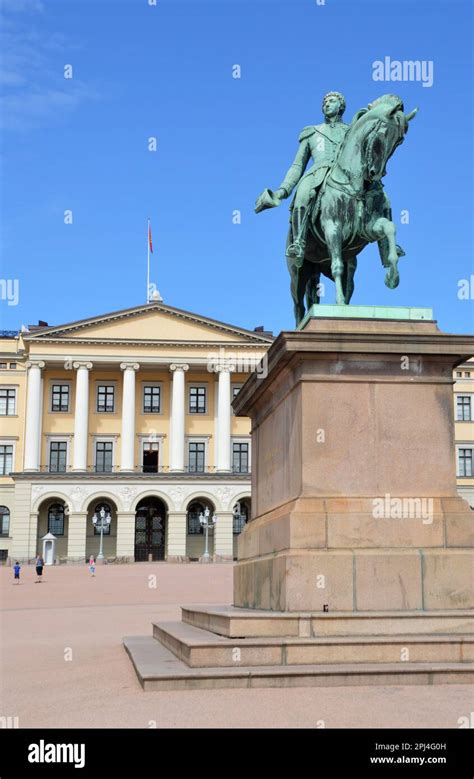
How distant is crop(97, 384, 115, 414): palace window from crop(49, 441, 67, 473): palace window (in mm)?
4252

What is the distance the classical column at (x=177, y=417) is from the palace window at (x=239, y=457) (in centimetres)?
454

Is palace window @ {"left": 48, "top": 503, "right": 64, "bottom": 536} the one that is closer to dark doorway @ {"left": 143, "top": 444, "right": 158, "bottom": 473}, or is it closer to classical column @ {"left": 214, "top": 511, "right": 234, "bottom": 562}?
dark doorway @ {"left": 143, "top": 444, "right": 158, "bottom": 473}

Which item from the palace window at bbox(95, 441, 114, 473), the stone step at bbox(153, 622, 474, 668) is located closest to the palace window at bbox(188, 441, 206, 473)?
the palace window at bbox(95, 441, 114, 473)

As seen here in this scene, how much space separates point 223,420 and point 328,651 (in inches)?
2655

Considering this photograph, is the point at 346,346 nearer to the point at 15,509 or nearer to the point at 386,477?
the point at 386,477

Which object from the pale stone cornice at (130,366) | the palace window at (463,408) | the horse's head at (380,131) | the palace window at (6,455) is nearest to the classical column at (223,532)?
the pale stone cornice at (130,366)

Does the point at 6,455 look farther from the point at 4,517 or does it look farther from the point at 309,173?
the point at 309,173

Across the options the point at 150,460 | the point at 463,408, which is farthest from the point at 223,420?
the point at 463,408

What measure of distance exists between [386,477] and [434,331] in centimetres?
164

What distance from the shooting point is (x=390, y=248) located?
10.4m

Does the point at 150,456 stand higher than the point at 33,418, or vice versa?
the point at 33,418

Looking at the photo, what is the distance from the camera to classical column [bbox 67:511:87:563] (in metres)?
71.0

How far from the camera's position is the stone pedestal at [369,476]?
347 inches
